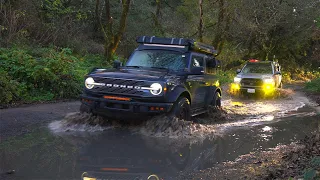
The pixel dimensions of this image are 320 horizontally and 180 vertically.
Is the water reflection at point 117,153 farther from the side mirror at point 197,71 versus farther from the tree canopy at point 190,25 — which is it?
the tree canopy at point 190,25

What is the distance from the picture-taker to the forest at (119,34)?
13289 mm

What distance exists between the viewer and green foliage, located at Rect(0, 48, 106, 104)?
12.3m

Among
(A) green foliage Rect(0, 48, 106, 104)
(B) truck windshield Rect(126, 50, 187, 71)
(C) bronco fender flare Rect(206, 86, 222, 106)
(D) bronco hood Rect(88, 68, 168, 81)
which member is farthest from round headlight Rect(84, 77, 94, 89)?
(A) green foliage Rect(0, 48, 106, 104)

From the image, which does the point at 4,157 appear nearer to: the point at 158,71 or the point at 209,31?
the point at 158,71

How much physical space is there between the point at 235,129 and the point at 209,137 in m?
1.45

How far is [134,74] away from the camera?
8.00m

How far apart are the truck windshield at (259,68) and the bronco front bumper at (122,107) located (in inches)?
488

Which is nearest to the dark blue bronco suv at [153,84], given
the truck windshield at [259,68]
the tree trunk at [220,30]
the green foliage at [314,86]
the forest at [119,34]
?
the forest at [119,34]

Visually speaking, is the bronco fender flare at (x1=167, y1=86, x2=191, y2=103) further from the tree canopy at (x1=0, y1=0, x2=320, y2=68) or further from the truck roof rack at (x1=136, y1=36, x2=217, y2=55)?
the tree canopy at (x1=0, y1=0, x2=320, y2=68)

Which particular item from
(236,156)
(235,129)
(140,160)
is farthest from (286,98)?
(140,160)

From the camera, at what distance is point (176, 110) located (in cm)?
816

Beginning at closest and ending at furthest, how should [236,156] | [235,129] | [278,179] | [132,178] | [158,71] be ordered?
[278,179], [132,178], [236,156], [158,71], [235,129]

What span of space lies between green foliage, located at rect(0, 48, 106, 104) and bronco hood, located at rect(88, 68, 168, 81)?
4646mm

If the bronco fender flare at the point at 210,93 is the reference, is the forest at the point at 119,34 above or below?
above
